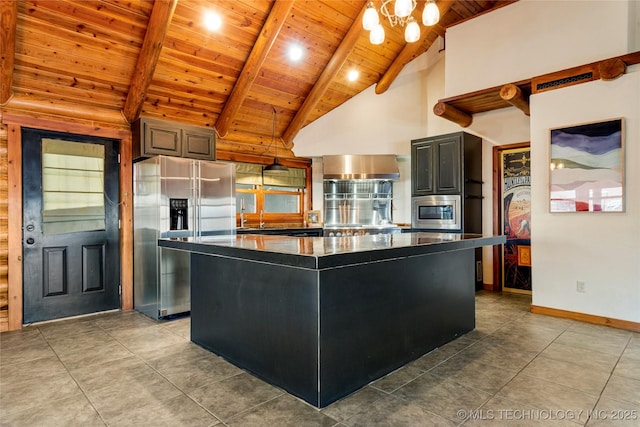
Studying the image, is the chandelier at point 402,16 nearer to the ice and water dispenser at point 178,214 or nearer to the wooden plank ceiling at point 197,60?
the wooden plank ceiling at point 197,60

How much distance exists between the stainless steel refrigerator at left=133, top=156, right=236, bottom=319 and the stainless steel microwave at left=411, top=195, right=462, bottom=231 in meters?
2.98

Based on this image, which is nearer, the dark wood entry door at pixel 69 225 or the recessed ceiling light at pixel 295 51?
the dark wood entry door at pixel 69 225

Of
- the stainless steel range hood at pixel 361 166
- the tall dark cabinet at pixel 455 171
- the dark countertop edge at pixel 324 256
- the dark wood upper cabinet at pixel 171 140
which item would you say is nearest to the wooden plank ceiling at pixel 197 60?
the dark wood upper cabinet at pixel 171 140

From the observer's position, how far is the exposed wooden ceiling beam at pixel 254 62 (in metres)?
4.25

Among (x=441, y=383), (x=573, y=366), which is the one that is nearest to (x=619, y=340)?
(x=573, y=366)

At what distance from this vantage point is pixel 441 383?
2.43 m

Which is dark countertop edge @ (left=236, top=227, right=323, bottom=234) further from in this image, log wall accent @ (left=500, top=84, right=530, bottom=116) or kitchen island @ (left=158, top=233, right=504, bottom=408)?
log wall accent @ (left=500, top=84, right=530, bottom=116)

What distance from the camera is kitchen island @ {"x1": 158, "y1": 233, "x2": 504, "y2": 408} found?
7.02 feet

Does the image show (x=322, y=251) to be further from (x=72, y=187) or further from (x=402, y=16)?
(x=72, y=187)

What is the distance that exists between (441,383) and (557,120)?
323cm

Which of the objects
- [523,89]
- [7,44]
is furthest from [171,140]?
[523,89]

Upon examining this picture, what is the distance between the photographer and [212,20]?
4.05 m

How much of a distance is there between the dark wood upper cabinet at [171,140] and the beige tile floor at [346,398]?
2.17 m

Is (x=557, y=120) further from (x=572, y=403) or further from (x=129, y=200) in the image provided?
(x=129, y=200)
